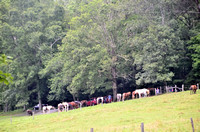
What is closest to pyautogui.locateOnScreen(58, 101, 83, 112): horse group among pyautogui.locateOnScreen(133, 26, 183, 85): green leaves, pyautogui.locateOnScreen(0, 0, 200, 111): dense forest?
pyautogui.locateOnScreen(0, 0, 200, 111): dense forest

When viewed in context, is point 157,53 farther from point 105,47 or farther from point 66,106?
point 66,106

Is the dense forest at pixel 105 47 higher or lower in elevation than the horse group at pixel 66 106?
higher

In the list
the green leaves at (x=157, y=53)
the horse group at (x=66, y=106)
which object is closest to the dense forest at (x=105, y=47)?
the green leaves at (x=157, y=53)

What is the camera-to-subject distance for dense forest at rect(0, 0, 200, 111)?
34.8m

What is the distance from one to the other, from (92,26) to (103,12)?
309 cm

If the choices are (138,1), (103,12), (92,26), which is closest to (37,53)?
(92,26)

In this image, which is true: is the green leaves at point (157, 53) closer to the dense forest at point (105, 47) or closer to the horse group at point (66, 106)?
the dense forest at point (105, 47)

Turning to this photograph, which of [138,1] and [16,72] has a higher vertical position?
[138,1]

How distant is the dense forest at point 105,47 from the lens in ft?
114

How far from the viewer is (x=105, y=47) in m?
37.5

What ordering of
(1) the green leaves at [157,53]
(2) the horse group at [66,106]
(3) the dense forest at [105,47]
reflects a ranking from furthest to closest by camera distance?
(3) the dense forest at [105,47], (1) the green leaves at [157,53], (2) the horse group at [66,106]

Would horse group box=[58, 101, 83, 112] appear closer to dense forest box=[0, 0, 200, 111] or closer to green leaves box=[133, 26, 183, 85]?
dense forest box=[0, 0, 200, 111]

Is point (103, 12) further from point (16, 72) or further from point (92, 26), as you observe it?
point (16, 72)

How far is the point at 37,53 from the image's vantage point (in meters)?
44.9
